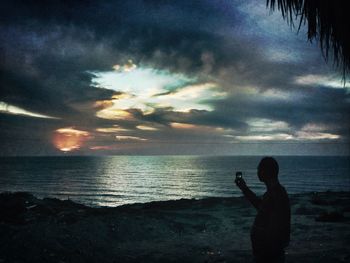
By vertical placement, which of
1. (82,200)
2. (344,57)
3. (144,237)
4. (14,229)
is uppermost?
(344,57)

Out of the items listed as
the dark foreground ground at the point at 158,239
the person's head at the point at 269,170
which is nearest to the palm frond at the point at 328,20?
the person's head at the point at 269,170

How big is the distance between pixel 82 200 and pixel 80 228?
107 feet

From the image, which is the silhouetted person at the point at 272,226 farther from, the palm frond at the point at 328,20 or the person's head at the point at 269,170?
the palm frond at the point at 328,20

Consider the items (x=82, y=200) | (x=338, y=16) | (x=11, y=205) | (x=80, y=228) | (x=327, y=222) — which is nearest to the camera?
(x=338, y=16)

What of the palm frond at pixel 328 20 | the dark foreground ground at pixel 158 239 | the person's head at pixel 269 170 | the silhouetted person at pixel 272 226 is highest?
the palm frond at pixel 328 20

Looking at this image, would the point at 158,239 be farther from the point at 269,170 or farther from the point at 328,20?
the point at 328,20

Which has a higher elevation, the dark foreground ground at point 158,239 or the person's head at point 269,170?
the person's head at point 269,170

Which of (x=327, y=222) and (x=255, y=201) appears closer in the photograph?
(x=255, y=201)

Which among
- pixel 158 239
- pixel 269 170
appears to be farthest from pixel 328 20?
pixel 158 239

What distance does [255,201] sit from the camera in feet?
13.4

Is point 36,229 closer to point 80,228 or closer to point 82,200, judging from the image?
point 80,228

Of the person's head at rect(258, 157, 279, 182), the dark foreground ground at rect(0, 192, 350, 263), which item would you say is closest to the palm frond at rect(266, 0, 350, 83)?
the person's head at rect(258, 157, 279, 182)

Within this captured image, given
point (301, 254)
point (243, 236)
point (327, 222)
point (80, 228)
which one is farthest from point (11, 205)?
point (327, 222)

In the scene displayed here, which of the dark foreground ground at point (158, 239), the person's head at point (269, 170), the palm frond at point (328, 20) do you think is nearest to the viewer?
the palm frond at point (328, 20)
